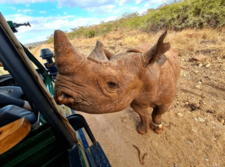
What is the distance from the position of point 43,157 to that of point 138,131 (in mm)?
2582

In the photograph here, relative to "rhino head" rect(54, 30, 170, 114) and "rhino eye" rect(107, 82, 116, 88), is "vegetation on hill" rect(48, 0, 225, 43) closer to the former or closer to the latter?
"rhino head" rect(54, 30, 170, 114)

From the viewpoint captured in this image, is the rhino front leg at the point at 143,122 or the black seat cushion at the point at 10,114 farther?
the rhino front leg at the point at 143,122

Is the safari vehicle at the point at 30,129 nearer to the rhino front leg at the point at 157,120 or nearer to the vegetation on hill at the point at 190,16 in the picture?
the rhino front leg at the point at 157,120

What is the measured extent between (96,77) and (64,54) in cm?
42

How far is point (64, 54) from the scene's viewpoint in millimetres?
1288

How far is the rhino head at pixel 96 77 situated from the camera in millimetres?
1326

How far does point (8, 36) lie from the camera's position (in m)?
0.81

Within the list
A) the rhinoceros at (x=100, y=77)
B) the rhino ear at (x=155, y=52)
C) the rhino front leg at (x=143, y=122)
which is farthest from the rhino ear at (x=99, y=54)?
the rhino front leg at (x=143, y=122)

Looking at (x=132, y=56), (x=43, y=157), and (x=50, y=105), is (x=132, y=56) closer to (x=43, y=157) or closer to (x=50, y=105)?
(x=50, y=105)

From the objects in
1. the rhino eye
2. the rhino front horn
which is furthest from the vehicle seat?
the rhino eye

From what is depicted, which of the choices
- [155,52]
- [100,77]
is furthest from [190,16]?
[100,77]

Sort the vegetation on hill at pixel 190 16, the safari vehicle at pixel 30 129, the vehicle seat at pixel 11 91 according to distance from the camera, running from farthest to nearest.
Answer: the vegetation on hill at pixel 190 16
the vehicle seat at pixel 11 91
the safari vehicle at pixel 30 129

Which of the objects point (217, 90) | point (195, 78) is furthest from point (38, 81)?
point (195, 78)

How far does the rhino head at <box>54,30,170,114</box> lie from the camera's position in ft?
4.35
